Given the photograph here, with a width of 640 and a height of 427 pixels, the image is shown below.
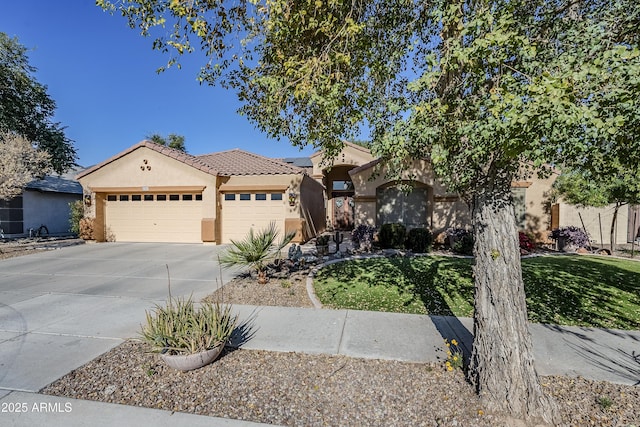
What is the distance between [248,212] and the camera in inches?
599

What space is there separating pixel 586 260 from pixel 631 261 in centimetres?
163

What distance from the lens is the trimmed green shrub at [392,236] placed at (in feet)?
41.4

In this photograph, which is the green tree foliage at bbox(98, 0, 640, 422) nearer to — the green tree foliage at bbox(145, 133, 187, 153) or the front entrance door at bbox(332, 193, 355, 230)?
the front entrance door at bbox(332, 193, 355, 230)

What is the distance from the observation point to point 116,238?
16.2 m

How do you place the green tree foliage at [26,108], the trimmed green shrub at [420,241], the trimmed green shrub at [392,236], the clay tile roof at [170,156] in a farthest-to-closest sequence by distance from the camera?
the green tree foliage at [26,108] → the clay tile roof at [170,156] → the trimmed green shrub at [392,236] → the trimmed green shrub at [420,241]

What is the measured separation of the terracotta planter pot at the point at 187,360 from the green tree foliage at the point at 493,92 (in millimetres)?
3140

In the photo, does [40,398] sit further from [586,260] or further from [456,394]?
[586,260]

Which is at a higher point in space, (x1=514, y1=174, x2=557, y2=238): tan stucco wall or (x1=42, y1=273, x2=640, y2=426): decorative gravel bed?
(x1=514, y1=174, x2=557, y2=238): tan stucco wall

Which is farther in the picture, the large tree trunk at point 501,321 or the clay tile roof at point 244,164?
the clay tile roof at point 244,164

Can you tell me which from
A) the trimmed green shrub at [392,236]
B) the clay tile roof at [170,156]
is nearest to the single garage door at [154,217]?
the clay tile roof at [170,156]

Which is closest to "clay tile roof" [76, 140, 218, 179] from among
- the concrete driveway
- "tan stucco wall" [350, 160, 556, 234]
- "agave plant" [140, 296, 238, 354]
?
the concrete driveway

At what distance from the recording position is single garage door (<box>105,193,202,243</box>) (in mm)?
15375

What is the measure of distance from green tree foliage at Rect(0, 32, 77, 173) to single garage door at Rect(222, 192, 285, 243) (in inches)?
455

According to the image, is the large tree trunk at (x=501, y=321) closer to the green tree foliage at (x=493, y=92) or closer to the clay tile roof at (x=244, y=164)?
the green tree foliage at (x=493, y=92)
